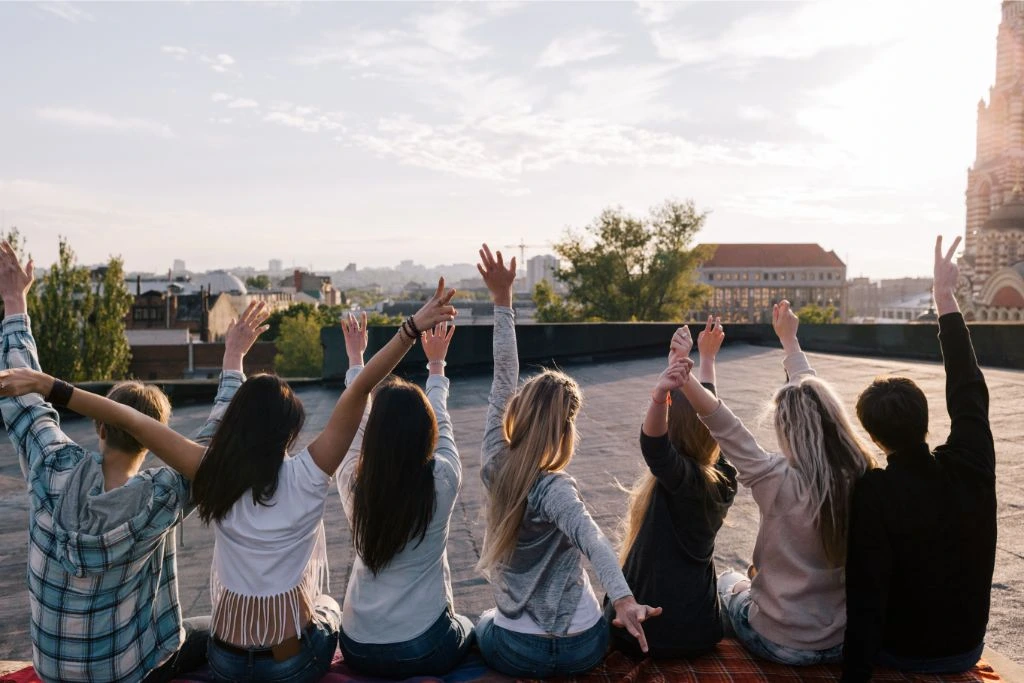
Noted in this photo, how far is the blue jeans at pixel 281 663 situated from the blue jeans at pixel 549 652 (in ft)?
2.12

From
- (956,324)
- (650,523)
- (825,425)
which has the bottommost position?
(650,523)

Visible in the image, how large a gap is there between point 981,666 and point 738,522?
213 centimetres

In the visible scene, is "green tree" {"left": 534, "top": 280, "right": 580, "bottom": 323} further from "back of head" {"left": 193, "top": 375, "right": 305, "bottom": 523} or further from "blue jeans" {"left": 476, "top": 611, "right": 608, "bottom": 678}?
"back of head" {"left": 193, "top": 375, "right": 305, "bottom": 523}

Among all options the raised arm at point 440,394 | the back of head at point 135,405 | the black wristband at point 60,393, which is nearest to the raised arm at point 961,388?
the raised arm at point 440,394

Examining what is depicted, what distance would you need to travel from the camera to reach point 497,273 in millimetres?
3258

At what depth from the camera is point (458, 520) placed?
5262 mm

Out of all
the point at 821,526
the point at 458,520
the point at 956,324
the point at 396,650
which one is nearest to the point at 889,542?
the point at 821,526

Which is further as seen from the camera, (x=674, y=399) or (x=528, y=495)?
(x=674, y=399)

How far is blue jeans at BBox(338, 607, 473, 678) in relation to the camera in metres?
2.86

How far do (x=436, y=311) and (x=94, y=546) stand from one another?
1.33 m

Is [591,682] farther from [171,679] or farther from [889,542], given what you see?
[171,679]

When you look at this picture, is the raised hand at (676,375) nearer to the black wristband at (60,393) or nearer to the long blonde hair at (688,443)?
the long blonde hair at (688,443)

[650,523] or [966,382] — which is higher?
[966,382]

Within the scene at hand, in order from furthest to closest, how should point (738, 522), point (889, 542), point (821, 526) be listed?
point (738, 522) → point (821, 526) → point (889, 542)
